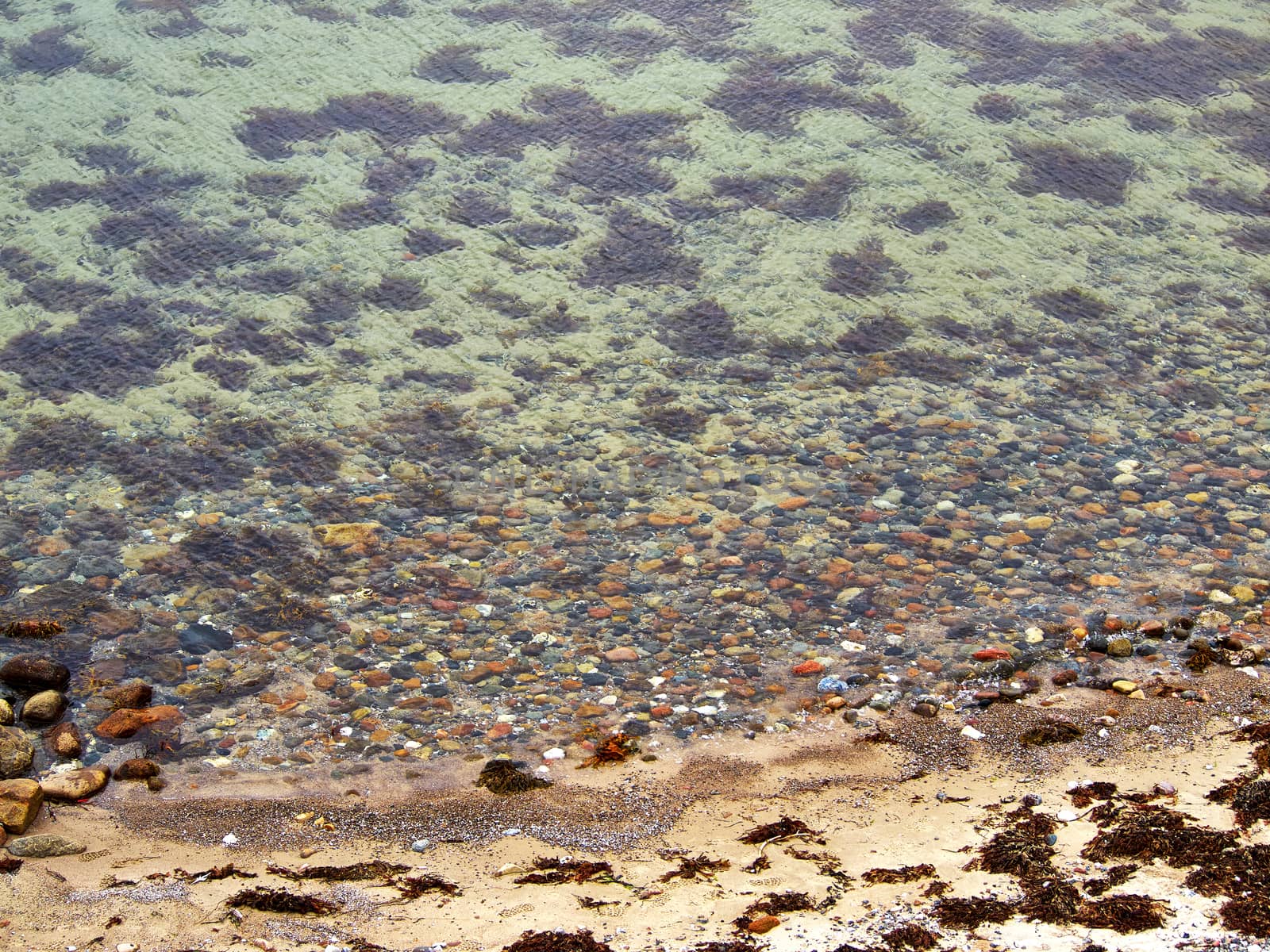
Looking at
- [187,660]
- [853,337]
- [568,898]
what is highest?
[853,337]

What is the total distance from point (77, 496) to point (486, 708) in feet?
10.3

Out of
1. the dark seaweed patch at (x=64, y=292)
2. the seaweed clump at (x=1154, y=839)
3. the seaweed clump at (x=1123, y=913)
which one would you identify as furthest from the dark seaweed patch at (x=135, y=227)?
the seaweed clump at (x=1123, y=913)

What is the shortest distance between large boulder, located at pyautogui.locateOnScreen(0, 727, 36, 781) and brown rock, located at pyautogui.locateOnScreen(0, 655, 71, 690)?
1.51ft

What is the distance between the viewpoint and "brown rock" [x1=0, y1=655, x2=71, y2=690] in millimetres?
5676

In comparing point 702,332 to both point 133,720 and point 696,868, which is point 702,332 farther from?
point 696,868

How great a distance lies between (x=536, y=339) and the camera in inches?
333

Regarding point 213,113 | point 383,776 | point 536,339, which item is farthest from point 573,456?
point 213,113

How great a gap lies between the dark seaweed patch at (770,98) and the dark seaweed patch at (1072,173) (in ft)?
5.84

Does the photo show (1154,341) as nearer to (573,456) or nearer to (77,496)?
(573,456)

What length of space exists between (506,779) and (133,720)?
1.81 metres

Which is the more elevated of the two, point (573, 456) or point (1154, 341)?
point (1154, 341)

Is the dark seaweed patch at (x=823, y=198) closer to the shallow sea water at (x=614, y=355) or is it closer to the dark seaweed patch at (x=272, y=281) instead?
the shallow sea water at (x=614, y=355)

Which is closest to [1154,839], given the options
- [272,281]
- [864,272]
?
[864,272]

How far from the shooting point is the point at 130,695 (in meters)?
5.66
